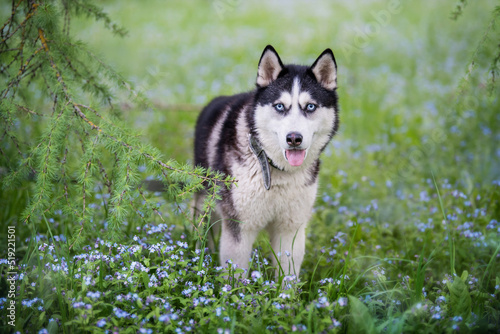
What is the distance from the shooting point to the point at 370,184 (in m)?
4.82

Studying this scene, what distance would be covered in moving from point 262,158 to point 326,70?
2.50 feet

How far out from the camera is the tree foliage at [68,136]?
2770mm

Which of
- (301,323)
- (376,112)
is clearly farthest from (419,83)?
(301,323)

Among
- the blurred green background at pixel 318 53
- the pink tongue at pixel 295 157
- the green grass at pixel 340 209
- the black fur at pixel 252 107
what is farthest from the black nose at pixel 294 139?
the blurred green background at pixel 318 53

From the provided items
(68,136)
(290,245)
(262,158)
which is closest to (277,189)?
(262,158)

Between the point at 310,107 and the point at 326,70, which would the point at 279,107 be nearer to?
the point at 310,107

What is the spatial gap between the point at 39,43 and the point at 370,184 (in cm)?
348

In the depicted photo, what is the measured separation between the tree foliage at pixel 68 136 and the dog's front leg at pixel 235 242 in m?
0.33

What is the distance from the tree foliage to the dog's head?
17.9 inches

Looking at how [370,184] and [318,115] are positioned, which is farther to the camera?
[370,184]

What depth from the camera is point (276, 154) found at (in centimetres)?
302

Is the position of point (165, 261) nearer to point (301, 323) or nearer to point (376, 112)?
point (301, 323)

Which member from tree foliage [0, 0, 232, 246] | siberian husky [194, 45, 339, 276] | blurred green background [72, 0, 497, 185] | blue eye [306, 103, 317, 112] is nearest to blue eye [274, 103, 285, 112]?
siberian husky [194, 45, 339, 276]

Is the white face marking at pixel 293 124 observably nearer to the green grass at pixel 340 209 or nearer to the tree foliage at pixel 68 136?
the tree foliage at pixel 68 136
